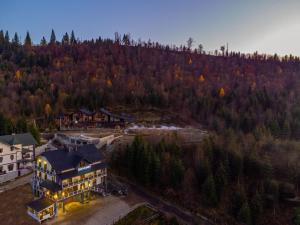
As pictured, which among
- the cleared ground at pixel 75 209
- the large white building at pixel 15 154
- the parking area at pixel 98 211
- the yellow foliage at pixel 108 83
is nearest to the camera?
the cleared ground at pixel 75 209

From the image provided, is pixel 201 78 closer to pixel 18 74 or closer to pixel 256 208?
pixel 18 74

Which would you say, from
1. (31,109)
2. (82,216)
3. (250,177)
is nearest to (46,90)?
(31,109)

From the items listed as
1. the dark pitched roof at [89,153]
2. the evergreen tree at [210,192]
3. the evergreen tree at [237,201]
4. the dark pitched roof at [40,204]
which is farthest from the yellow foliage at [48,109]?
the evergreen tree at [237,201]

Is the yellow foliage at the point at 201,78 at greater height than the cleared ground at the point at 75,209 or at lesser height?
greater

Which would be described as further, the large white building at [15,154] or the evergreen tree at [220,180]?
the large white building at [15,154]

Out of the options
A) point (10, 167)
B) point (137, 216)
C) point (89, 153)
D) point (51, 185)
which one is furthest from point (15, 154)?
point (137, 216)

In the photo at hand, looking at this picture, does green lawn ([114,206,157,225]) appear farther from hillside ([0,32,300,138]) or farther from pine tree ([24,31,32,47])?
pine tree ([24,31,32,47])

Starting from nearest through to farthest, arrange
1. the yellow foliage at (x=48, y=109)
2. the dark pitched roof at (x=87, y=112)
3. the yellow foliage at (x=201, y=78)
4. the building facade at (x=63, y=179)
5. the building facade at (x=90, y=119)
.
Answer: the building facade at (x=63, y=179) < the building facade at (x=90, y=119) < the yellow foliage at (x=48, y=109) < the dark pitched roof at (x=87, y=112) < the yellow foliage at (x=201, y=78)

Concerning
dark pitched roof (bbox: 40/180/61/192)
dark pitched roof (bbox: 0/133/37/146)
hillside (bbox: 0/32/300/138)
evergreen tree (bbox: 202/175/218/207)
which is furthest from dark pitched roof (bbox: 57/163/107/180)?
hillside (bbox: 0/32/300/138)

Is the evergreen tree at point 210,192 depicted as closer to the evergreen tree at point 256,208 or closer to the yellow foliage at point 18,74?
the evergreen tree at point 256,208
